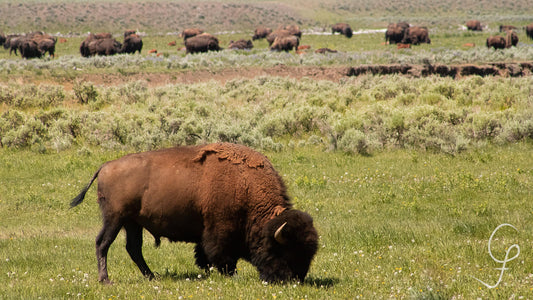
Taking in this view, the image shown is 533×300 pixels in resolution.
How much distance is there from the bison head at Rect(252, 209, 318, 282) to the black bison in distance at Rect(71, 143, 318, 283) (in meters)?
0.01

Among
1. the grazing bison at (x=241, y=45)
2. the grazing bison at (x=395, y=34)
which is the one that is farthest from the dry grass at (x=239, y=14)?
the grazing bison at (x=241, y=45)

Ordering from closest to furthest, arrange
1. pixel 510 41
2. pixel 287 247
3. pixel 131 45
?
pixel 287 247
pixel 510 41
pixel 131 45

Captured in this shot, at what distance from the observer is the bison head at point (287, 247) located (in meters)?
6.48

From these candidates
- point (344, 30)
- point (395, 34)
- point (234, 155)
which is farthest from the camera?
point (344, 30)

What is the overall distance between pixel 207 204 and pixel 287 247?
1043 millimetres

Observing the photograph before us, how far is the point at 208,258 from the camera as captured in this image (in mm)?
6840

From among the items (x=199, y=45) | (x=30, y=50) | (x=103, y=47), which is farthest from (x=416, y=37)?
(x=30, y=50)

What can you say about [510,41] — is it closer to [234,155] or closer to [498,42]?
[498,42]

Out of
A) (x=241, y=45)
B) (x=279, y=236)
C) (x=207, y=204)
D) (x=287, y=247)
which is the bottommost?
(x=241, y=45)

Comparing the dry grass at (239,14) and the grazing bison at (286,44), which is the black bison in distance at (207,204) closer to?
the grazing bison at (286,44)

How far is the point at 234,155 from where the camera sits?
6.98 meters

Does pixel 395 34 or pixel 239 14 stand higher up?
pixel 395 34

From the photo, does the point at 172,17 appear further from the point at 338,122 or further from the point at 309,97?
the point at 338,122

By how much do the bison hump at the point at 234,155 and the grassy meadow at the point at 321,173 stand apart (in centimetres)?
136
